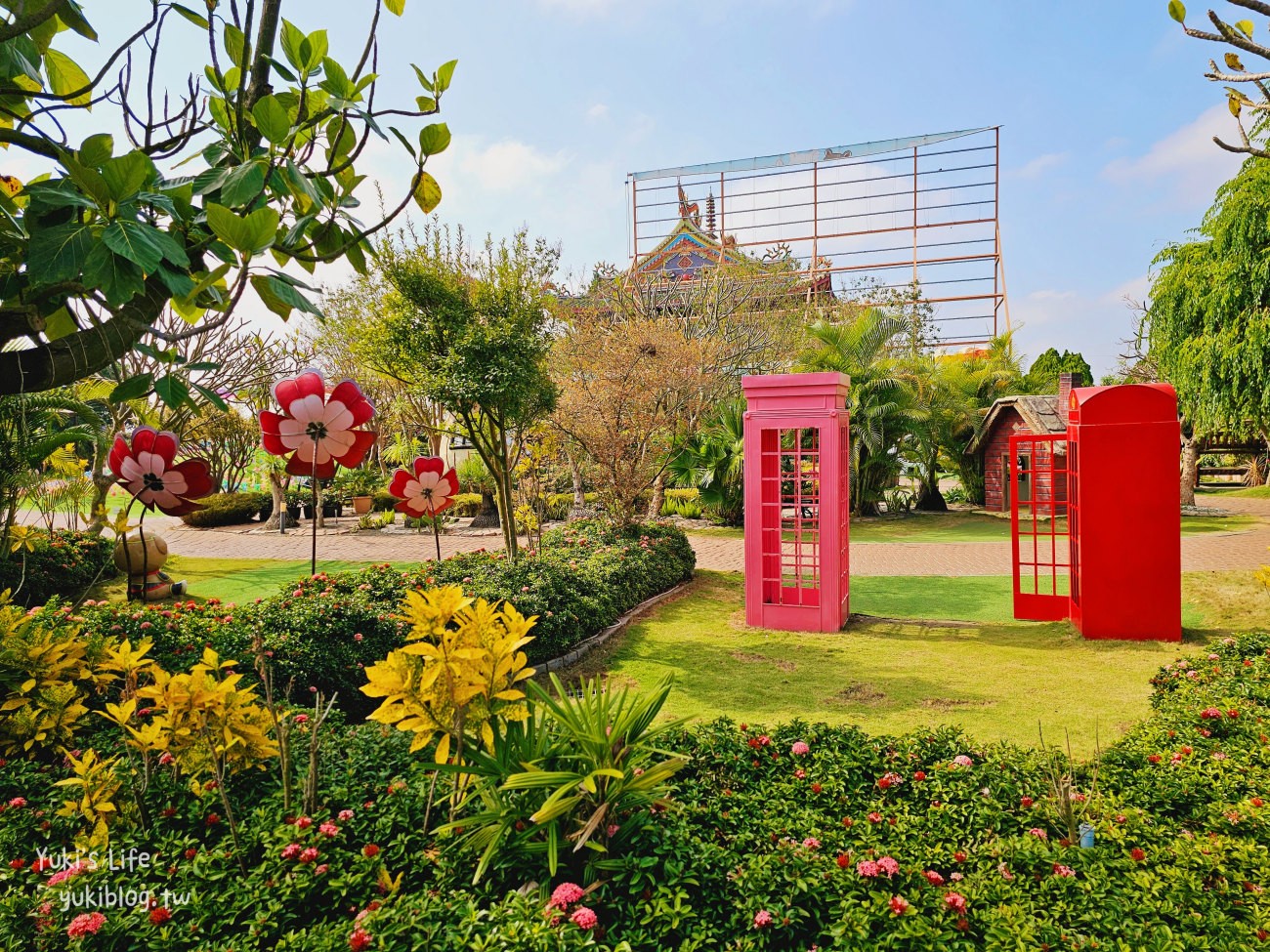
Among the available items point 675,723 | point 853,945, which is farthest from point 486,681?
point 853,945

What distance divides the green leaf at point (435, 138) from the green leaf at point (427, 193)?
0.28m

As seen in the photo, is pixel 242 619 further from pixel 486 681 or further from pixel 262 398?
pixel 262 398

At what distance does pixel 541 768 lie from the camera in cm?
241

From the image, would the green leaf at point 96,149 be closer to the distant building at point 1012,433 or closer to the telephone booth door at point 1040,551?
the telephone booth door at point 1040,551

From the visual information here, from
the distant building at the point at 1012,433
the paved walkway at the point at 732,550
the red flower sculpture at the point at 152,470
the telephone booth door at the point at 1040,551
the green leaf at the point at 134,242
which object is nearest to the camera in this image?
the green leaf at the point at 134,242

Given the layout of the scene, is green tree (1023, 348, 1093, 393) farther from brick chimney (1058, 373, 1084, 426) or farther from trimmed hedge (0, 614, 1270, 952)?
trimmed hedge (0, 614, 1270, 952)

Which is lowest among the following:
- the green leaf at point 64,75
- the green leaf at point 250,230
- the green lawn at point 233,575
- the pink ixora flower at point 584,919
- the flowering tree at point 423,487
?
the green lawn at point 233,575

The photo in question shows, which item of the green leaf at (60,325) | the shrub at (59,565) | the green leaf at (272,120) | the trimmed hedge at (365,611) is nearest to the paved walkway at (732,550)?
the shrub at (59,565)

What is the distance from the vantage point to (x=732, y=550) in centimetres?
1431

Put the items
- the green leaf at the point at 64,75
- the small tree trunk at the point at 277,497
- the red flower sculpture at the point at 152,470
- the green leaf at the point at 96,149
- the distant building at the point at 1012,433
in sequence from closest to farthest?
the green leaf at the point at 96,149 → the green leaf at the point at 64,75 → the red flower sculpture at the point at 152,470 → the small tree trunk at the point at 277,497 → the distant building at the point at 1012,433

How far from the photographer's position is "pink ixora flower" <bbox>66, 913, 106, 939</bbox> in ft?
6.56

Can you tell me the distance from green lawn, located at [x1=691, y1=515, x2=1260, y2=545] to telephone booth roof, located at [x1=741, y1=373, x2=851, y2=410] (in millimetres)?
8341

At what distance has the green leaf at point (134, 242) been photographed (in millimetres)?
1397

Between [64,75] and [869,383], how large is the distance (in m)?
18.2
